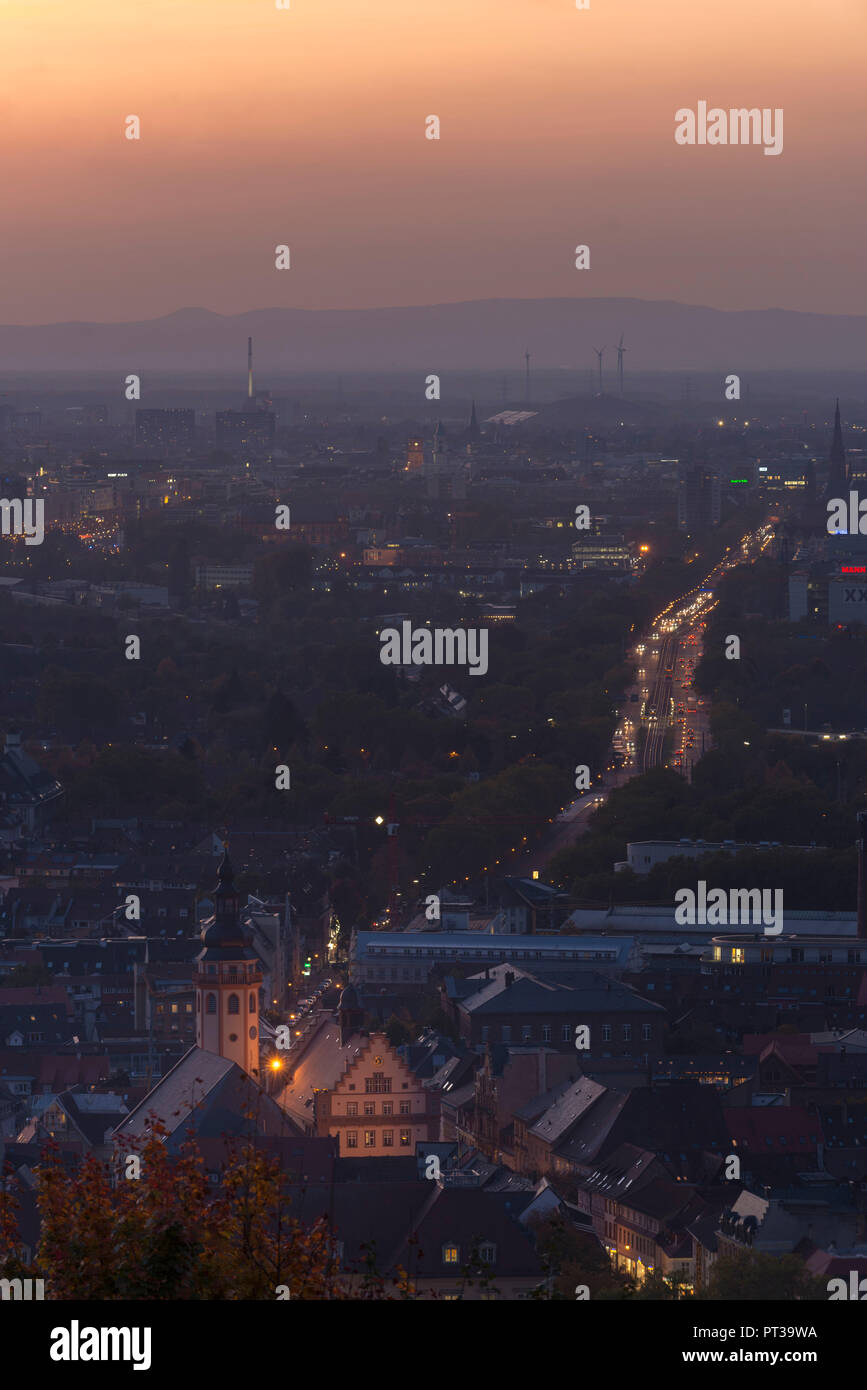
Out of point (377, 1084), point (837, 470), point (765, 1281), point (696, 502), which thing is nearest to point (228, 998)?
point (377, 1084)

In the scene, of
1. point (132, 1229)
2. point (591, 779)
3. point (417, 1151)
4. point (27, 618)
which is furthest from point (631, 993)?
point (27, 618)

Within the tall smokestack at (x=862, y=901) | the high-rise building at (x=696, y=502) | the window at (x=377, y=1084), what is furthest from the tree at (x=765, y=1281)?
the high-rise building at (x=696, y=502)

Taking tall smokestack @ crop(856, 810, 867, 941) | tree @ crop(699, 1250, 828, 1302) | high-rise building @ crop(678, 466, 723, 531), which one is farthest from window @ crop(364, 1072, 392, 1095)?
high-rise building @ crop(678, 466, 723, 531)

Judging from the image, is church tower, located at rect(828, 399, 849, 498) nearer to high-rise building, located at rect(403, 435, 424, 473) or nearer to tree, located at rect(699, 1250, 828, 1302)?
high-rise building, located at rect(403, 435, 424, 473)

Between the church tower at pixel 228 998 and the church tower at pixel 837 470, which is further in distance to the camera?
the church tower at pixel 837 470

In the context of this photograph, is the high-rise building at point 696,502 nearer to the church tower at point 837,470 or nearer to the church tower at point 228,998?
the church tower at point 837,470

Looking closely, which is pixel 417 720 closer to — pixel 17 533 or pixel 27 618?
pixel 27 618

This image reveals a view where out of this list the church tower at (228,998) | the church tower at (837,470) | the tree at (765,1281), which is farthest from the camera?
the church tower at (837,470)

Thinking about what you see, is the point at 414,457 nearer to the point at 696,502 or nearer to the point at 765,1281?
the point at 696,502
